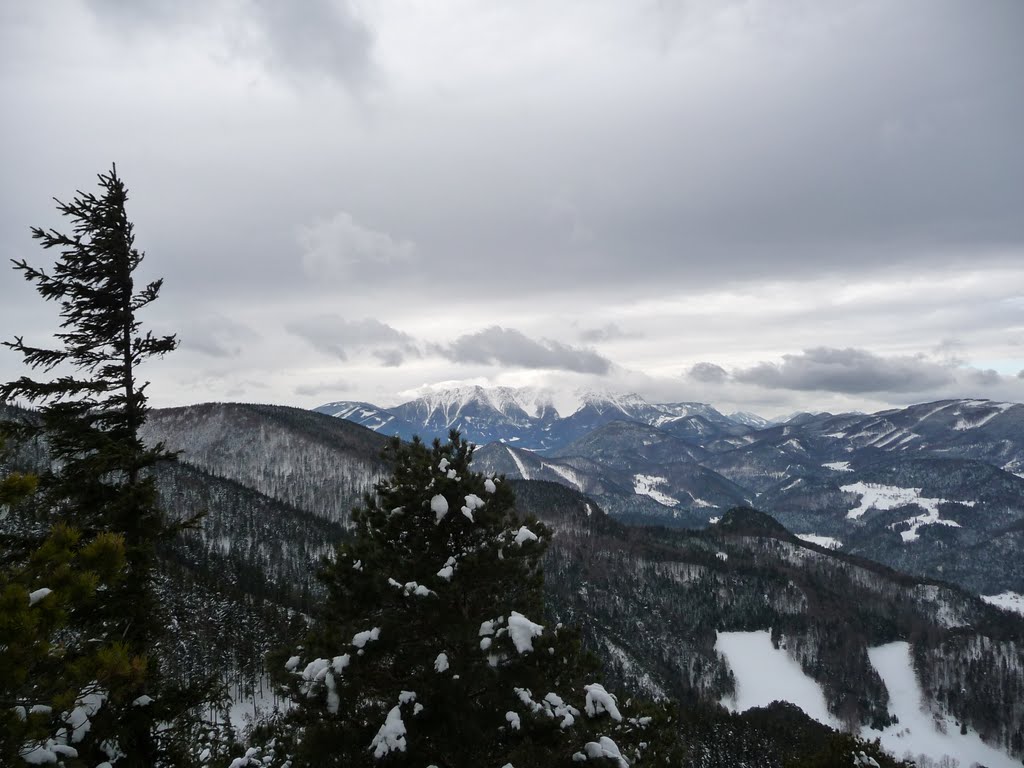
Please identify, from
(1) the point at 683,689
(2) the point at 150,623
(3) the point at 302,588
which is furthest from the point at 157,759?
(1) the point at 683,689

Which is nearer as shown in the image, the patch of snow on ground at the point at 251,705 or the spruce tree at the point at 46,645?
the spruce tree at the point at 46,645

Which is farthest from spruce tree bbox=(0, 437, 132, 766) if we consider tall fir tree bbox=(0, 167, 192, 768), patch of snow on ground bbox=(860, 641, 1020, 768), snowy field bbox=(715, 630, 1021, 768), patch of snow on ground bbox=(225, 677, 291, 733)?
patch of snow on ground bbox=(860, 641, 1020, 768)

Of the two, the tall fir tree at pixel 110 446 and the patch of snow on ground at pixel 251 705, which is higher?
the tall fir tree at pixel 110 446

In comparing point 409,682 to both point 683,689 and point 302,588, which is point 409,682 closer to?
point 302,588

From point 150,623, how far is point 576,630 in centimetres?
1021

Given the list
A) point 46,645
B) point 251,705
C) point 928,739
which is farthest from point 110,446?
point 928,739

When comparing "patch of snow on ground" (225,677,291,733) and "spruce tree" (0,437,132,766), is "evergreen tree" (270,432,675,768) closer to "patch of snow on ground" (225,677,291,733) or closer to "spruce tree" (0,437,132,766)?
"spruce tree" (0,437,132,766)

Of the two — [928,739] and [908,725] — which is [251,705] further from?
[908,725]

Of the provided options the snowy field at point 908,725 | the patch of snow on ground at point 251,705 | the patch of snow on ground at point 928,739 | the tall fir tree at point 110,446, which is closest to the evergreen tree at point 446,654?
the tall fir tree at point 110,446

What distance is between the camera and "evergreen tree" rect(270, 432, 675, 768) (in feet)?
36.9

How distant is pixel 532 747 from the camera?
10.8 meters

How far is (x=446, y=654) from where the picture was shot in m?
12.1

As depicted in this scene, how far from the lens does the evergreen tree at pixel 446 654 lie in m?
11.2

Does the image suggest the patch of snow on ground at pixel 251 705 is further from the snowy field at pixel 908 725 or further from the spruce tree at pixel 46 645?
the snowy field at pixel 908 725
